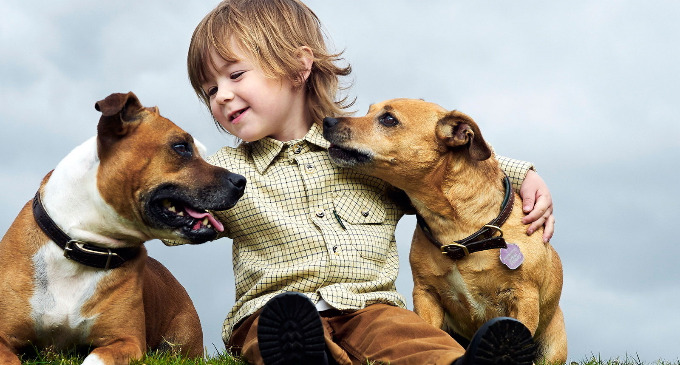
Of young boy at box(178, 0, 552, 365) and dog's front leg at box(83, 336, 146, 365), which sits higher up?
young boy at box(178, 0, 552, 365)

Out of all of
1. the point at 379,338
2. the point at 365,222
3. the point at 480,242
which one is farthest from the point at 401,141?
the point at 379,338

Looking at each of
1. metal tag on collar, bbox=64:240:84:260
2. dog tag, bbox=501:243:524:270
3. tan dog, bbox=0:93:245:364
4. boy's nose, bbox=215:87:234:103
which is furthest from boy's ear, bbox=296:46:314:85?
metal tag on collar, bbox=64:240:84:260

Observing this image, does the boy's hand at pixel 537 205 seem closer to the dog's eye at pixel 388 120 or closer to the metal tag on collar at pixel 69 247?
the dog's eye at pixel 388 120

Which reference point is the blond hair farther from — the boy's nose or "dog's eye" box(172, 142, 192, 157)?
"dog's eye" box(172, 142, 192, 157)

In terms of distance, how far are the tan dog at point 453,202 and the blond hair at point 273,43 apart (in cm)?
82

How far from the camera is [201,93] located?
6391mm

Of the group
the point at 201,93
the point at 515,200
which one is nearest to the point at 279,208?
the point at 201,93

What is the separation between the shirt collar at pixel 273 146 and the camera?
591 cm

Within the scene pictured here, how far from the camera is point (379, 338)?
5.01 m

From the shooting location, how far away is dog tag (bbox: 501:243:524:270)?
5.38 metres

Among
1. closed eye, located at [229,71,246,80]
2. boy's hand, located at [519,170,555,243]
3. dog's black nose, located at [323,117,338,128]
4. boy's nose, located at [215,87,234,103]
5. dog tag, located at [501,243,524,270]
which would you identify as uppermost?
closed eye, located at [229,71,246,80]

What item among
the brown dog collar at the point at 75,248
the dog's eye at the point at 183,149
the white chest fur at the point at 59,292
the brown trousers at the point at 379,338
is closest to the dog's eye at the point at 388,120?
the brown trousers at the point at 379,338

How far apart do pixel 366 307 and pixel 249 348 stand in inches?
36.9

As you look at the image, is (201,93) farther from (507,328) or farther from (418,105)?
(507,328)
